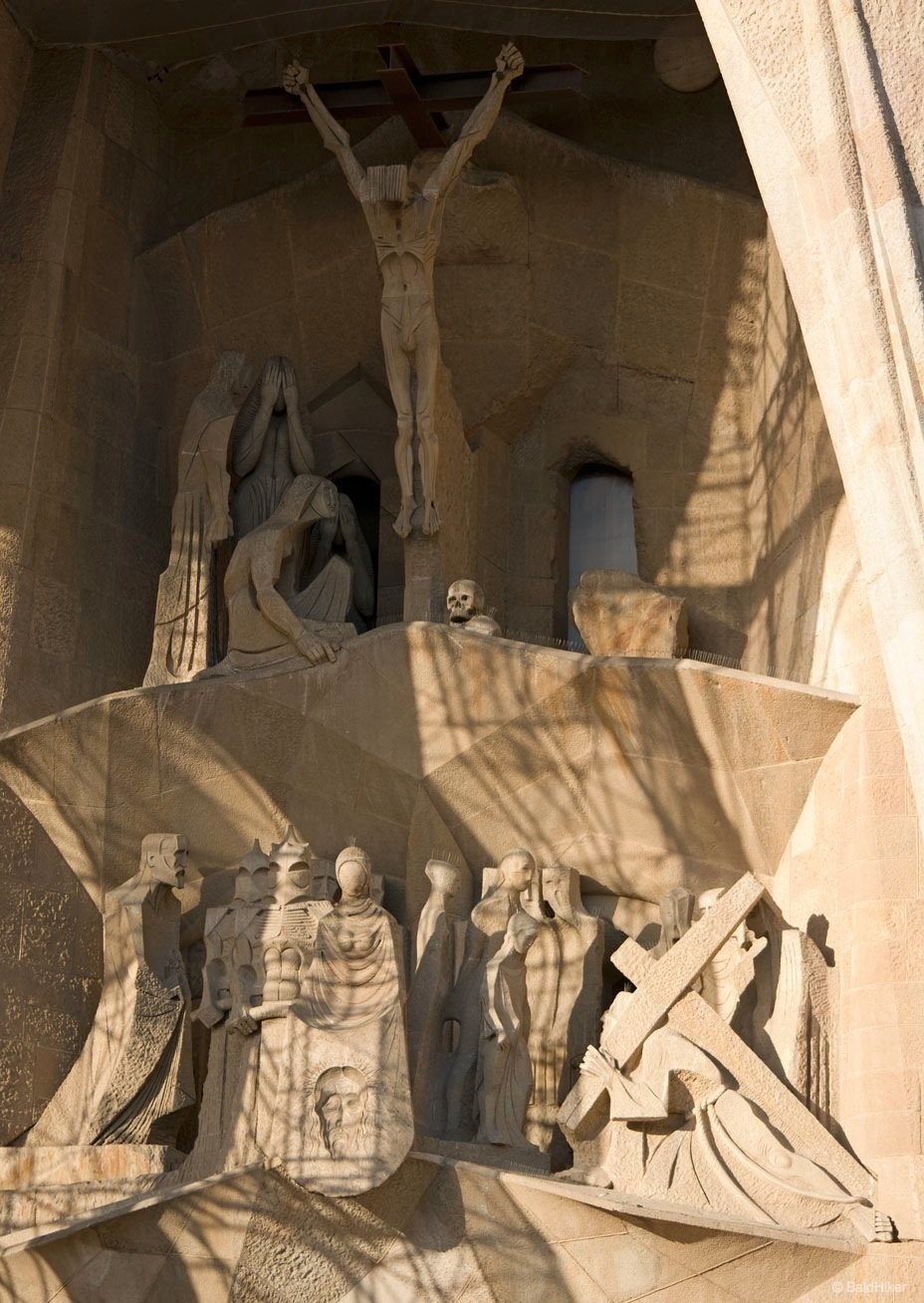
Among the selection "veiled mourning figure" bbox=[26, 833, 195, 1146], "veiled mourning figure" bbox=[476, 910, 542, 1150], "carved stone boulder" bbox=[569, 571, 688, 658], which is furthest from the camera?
"carved stone boulder" bbox=[569, 571, 688, 658]

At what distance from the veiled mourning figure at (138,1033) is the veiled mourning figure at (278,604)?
981mm

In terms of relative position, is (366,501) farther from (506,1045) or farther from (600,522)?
(506,1045)

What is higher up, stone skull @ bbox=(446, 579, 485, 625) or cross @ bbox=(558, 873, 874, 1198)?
stone skull @ bbox=(446, 579, 485, 625)

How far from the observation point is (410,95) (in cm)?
1207

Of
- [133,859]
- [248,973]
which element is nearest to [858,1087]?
[248,973]

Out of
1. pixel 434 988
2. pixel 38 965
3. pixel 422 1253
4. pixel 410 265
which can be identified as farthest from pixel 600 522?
pixel 422 1253

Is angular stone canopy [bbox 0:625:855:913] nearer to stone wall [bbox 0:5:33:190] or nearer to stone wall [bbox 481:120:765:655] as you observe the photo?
stone wall [bbox 481:120:765:655]

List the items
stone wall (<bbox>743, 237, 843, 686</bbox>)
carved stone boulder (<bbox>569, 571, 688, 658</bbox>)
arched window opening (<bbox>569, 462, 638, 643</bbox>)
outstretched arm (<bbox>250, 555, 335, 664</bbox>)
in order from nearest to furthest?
1. stone wall (<bbox>743, 237, 843, 686</bbox>)
2. outstretched arm (<bbox>250, 555, 335, 664</bbox>)
3. carved stone boulder (<bbox>569, 571, 688, 658</bbox>)
4. arched window opening (<bbox>569, 462, 638, 643</bbox>)

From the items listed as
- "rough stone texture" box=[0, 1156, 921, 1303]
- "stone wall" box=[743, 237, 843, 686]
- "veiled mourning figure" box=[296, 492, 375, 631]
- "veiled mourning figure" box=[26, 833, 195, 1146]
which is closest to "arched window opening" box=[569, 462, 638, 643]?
"stone wall" box=[743, 237, 843, 686]

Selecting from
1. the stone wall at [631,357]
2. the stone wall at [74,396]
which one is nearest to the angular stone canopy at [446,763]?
the stone wall at [74,396]

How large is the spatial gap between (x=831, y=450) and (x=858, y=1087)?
2.97 meters

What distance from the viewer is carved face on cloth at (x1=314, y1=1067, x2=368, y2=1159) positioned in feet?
30.7

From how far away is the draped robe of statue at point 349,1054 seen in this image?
9.27 meters

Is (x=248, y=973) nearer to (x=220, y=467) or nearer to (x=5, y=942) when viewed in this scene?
(x=5, y=942)
